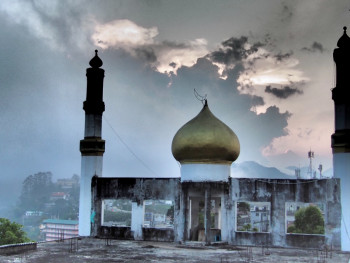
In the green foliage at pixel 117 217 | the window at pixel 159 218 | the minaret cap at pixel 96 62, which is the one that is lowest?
the green foliage at pixel 117 217

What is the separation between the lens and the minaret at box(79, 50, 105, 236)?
27.5m

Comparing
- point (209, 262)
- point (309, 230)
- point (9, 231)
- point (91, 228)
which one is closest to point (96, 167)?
point (91, 228)

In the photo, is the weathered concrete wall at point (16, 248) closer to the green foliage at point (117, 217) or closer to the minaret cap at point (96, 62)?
the minaret cap at point (96, 62)

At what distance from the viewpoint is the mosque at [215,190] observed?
76.7 feet

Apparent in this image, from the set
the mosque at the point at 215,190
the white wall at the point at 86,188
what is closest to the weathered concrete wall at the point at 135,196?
the mosque at the point at 215,190

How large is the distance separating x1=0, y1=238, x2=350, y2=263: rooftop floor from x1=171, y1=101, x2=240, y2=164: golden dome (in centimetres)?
463

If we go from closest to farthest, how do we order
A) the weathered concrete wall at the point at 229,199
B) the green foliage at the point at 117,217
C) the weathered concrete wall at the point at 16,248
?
1. the weathered concrete wall at the point at 16,248
2. the weathered concrete wall at the point at 229,199
3. the green foliage at the point at 117,217

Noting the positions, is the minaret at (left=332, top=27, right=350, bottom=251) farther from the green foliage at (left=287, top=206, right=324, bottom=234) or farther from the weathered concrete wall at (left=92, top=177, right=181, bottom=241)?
the green foliage at (left=287, top=206, right=324, bottom=234)

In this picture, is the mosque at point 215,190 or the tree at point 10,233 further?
the tree at point 10,233

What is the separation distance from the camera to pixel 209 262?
18.3 meters

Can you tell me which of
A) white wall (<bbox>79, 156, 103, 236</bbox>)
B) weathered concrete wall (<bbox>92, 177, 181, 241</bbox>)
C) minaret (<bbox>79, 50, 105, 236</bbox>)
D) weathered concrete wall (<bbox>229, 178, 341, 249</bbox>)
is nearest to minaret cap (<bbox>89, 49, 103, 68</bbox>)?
minaret (<bbox>79, 50, 105, 236</bbox>)

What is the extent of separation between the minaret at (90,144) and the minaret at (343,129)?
44.3 feet

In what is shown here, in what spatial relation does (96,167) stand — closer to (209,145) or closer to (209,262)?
(209,145)

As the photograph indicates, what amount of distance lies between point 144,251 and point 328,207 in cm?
944
